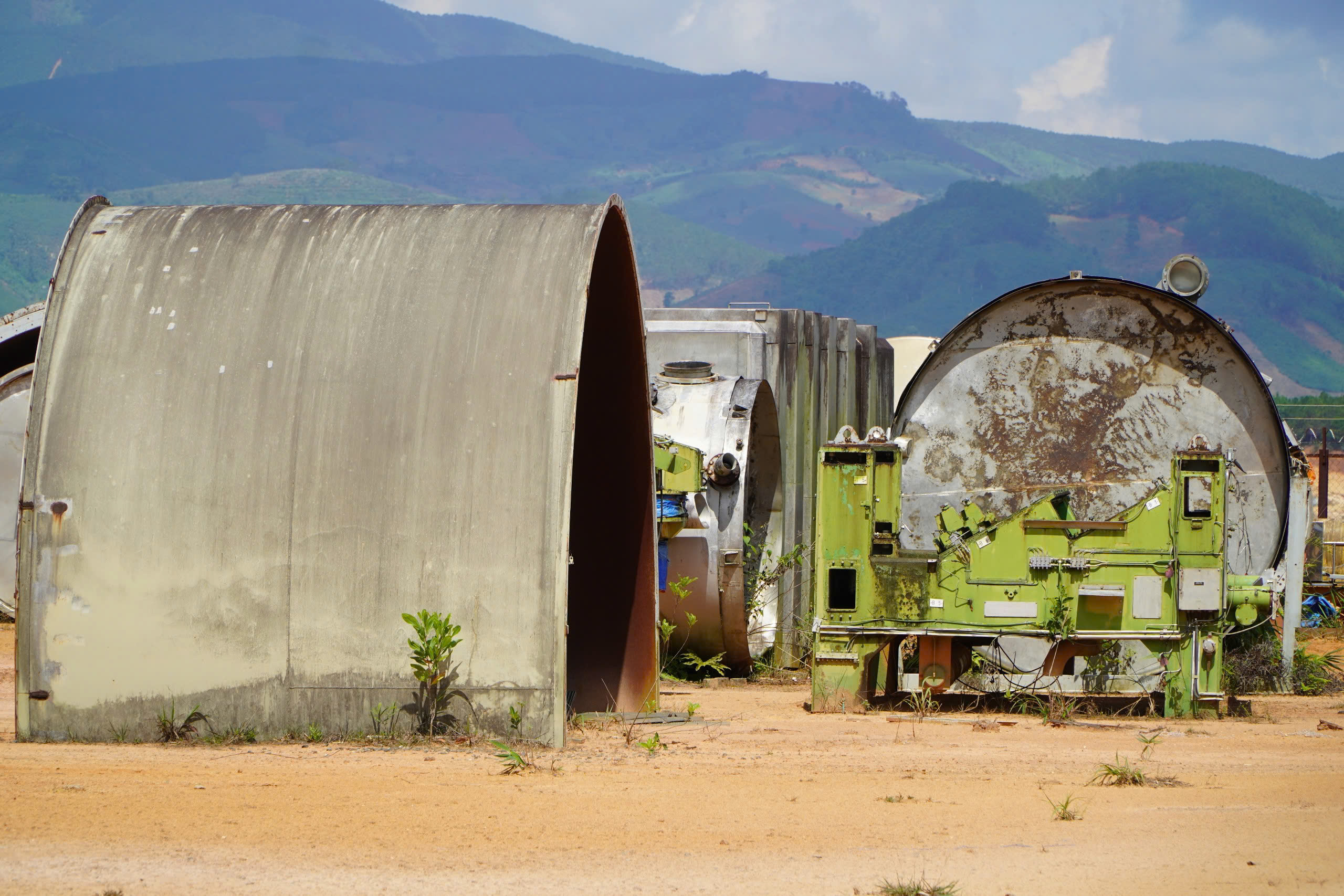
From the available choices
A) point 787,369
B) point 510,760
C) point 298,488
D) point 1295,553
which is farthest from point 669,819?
point 787,369

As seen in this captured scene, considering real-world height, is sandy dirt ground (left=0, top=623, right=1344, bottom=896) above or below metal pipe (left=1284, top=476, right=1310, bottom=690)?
below

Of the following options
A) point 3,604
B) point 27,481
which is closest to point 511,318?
point 27,481

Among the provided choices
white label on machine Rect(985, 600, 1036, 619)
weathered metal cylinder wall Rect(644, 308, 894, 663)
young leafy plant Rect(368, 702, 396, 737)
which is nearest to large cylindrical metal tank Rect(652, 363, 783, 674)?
weathered metal cylinder wall Rect(644, 308, 894, 663)

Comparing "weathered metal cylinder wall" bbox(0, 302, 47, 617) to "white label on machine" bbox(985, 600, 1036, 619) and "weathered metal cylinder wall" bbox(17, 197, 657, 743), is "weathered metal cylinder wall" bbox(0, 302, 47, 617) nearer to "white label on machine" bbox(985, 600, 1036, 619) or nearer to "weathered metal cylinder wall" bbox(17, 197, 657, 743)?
"weathered metal cylinder wall" bbox(17, 197, 657, 743)

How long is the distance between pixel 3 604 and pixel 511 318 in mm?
10485

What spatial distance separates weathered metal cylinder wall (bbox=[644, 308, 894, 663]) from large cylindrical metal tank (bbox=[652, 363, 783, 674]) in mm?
427

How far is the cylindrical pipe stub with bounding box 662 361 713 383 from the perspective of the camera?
44.8 ft

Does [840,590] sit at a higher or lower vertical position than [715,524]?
lower

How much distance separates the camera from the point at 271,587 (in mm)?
8039

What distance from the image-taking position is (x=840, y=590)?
33.6 ft

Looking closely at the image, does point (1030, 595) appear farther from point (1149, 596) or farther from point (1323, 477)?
point (1323, 477)

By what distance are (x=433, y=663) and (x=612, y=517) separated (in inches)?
121

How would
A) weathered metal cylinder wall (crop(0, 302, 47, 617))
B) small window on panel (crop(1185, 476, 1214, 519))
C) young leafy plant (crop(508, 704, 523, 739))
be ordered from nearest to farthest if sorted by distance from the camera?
young leafy plant (crop(508, 704, 523, 739)) < small window on panel (crop(1185, 476, 1214, 519)) < weathered metal cylinder wall (crop(0, 302, 47, 617))

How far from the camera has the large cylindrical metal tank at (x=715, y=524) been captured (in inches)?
501
